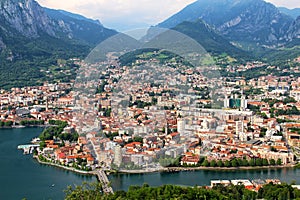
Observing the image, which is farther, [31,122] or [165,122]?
[31,122]

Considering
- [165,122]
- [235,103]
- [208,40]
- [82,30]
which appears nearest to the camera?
[165,122]

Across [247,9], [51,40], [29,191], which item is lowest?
[29,191]

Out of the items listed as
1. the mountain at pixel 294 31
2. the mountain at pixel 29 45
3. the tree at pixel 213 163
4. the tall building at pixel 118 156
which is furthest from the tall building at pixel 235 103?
the mountain at pixel 294 31

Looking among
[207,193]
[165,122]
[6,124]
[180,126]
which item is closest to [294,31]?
[6,124]

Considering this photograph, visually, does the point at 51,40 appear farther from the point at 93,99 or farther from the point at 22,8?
the point at 93,99

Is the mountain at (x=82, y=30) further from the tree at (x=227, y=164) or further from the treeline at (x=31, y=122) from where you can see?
the tree at (x=227, y=164)

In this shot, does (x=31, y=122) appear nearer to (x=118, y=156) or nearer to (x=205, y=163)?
(x=118, y=156)

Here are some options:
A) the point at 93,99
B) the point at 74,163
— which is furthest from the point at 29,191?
the point at 93,99

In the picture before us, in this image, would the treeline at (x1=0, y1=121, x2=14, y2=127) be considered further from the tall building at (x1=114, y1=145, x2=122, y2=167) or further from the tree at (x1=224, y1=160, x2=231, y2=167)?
the tree at (x1=224, y1=160, x2=231, y2=167)
